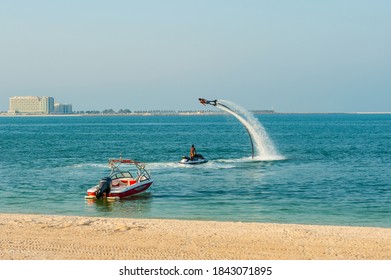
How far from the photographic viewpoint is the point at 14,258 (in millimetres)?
17719

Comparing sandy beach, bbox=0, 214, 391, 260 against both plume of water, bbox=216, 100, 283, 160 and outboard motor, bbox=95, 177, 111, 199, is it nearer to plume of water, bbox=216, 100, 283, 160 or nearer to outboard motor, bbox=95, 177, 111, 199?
outboard motor, bbox=95, 177, 111, 199

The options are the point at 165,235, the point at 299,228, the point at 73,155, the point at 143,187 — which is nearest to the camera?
the point at 165,235

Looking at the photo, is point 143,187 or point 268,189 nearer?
point 143,187

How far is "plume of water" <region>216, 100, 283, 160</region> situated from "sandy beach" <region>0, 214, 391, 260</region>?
25.0 meters

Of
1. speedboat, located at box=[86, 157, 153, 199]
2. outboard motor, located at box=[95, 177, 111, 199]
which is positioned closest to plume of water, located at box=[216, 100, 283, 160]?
speedboat, located at box=[86, 157, 153, 199]

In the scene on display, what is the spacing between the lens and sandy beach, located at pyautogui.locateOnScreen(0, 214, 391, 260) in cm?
1862

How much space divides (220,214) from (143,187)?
7703 mm

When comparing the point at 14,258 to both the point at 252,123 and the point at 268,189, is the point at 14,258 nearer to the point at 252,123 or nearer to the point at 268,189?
the point at 268,189

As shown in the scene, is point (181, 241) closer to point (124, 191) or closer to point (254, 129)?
point (124, 191)

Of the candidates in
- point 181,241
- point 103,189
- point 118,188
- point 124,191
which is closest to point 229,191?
point 124,191

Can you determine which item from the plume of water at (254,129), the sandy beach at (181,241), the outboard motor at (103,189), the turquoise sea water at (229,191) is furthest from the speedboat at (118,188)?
the plume of water at (254,129)

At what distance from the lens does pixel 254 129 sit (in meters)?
53.7

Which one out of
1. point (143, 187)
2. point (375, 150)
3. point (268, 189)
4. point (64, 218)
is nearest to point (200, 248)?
point (64, 218)

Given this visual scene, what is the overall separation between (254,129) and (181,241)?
3366cm
